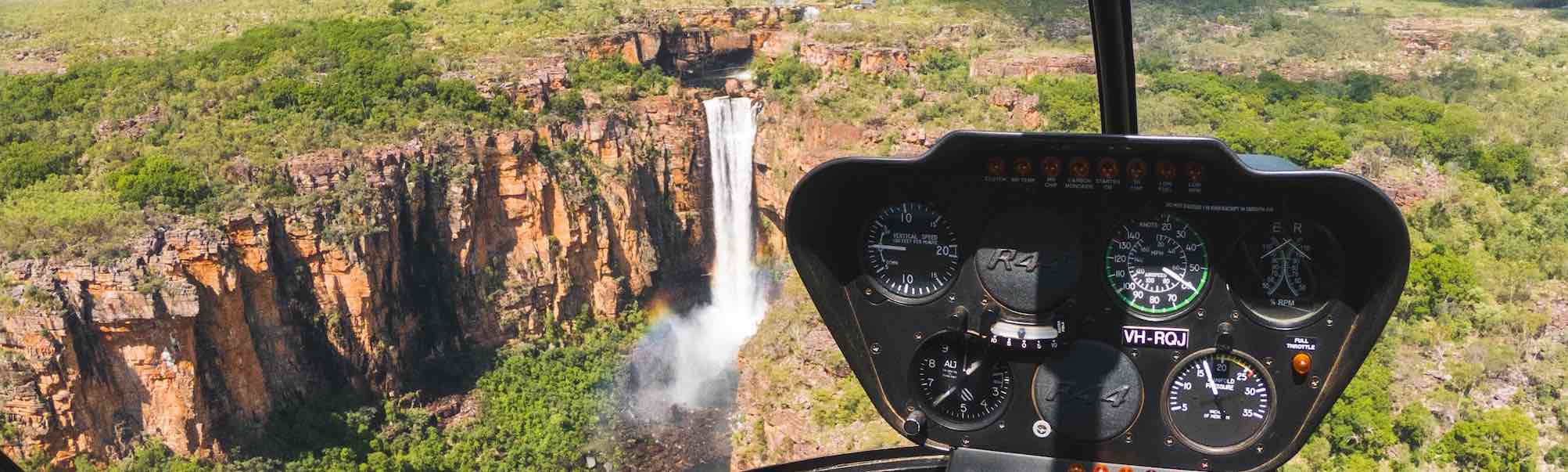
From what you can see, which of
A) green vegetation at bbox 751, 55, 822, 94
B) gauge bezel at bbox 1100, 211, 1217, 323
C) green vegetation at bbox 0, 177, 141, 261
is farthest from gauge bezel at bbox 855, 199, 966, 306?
green vegetation at bbox 751, 55, 822, 94

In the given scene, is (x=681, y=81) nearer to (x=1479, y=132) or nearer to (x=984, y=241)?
(x=1479, y=132)

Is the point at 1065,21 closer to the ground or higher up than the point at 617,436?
higher up

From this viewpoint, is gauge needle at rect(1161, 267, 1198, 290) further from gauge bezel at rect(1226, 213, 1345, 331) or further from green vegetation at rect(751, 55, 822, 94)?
green vegetation at rect(751, 55, 822, 94)

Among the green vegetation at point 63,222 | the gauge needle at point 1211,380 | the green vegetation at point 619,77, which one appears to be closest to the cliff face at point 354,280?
the green vegetation at point 63,222

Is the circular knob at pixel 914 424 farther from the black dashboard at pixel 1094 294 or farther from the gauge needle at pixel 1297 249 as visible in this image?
the gauge needle at pixel 1297 249

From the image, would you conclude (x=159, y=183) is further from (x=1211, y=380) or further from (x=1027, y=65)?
(x=1211, y=380)

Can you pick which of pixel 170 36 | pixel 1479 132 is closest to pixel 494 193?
pixel 170 36

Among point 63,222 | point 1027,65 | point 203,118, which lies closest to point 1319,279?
point 63,222
